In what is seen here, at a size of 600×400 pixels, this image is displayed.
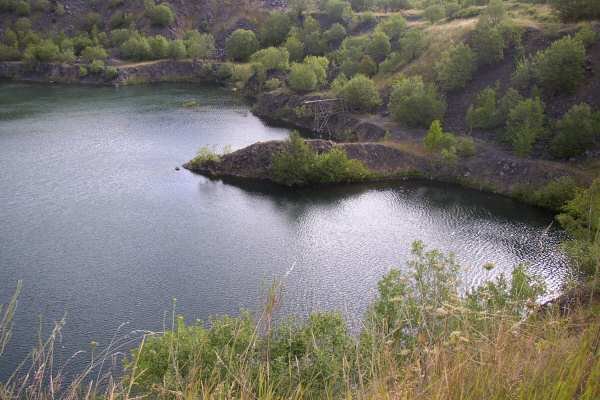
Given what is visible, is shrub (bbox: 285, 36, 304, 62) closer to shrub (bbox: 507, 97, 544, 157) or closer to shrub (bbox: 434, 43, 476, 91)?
shrub (bbox: 434, 43, 476, 91)

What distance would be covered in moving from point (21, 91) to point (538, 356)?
→ 9385 cm

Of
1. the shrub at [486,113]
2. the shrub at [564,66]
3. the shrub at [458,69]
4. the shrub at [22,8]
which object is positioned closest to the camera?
the shrub at [564,66]

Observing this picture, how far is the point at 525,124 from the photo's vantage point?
47.0 meters

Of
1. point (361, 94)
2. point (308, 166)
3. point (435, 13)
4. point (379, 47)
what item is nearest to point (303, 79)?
point (361, 94)

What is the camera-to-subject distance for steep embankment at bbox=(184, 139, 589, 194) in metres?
45.9

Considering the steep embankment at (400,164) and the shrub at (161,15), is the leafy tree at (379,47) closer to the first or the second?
the steep embankment at (400,164)

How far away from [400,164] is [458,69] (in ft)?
49.8

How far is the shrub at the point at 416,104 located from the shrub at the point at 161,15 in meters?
66.7

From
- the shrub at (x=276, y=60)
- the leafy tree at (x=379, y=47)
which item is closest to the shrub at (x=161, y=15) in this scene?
the shrub at (x=276, y=60)

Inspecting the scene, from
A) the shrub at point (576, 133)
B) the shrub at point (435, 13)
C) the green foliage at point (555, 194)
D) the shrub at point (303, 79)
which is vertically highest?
the shrub at point (435, 13)

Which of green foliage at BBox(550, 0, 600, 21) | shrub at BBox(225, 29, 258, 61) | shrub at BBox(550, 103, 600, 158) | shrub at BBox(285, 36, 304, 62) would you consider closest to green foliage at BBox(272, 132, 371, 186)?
shrub at BBox(550, 103, 600, 158)

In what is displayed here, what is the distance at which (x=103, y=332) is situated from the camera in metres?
25.3

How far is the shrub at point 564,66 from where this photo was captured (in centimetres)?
4872

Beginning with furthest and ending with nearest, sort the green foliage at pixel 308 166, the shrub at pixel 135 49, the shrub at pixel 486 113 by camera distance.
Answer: the shrub at pixel 135 49
the shrub at pixel 486 113
the green foliage at pixel 308 166
